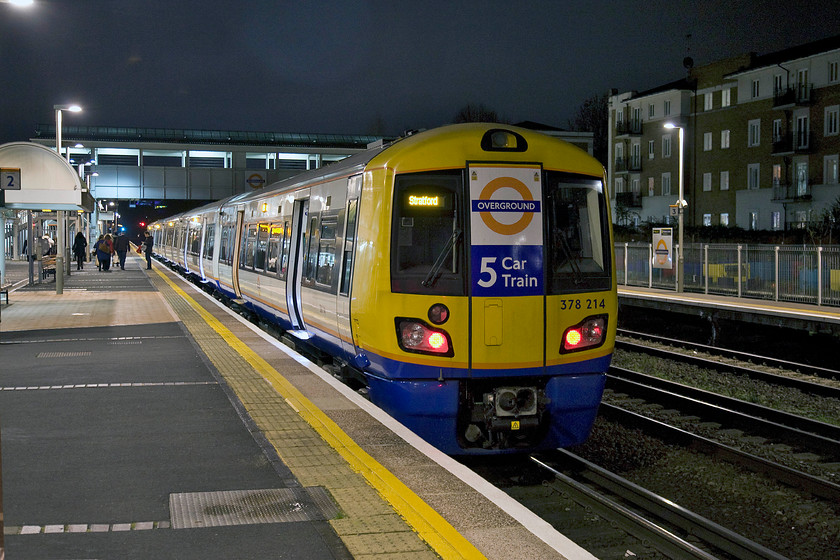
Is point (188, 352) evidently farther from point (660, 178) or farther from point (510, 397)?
point (660, 178)

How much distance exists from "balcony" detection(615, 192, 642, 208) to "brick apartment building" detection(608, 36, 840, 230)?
63 mm

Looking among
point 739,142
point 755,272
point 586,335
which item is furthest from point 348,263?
point 739,142

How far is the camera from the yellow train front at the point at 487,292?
23.5ft

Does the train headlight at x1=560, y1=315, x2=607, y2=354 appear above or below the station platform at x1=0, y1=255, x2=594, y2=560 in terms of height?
above

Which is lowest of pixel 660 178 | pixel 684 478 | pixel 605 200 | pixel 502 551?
pixel 684 478

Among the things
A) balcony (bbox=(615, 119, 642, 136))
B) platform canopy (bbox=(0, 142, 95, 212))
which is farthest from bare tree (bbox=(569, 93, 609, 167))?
platform canopy (bbox=(0, 142, 95, 212))

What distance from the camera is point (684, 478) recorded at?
783cm

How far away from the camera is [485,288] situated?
283 inches

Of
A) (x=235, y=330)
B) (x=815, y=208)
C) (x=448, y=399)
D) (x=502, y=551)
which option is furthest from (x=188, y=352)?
(x=815, y=208)

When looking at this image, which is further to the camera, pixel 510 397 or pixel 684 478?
pixel 684 478

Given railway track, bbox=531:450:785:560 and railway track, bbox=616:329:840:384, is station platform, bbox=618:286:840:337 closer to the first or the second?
railway track, bbox=616:329:840:384

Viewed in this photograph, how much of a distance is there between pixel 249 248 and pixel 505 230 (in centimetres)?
1012

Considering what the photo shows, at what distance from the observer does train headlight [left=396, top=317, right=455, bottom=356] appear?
281 inches

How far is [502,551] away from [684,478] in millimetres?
3905
